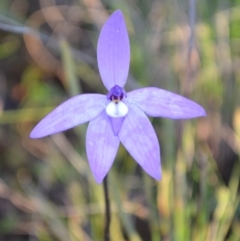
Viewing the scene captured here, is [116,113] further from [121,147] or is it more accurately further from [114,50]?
[121,147]

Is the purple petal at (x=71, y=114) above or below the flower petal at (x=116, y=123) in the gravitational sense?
above

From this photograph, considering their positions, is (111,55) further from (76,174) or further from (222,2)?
(222,2)

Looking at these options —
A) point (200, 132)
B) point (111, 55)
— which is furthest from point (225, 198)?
point (111, 55)

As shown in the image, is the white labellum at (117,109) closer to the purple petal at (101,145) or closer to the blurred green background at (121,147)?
the purple petal at (101,145)

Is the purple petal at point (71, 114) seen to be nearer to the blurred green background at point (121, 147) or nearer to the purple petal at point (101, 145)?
the purple petal at point (101, 145)

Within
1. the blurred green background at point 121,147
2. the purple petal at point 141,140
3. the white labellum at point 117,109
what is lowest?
the blurred green background at point 121,147

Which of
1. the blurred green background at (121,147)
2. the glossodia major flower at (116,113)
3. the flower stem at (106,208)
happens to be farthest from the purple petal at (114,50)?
the blurred green background at (121,147)

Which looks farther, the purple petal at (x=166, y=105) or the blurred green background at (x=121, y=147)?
the blurred green background at (x=121, y=147)
